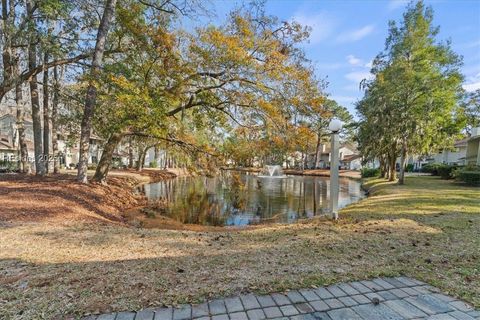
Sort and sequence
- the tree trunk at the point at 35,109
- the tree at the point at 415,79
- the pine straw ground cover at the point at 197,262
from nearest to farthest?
the pine straw ground cover at the point at 197,262, the tree trunk at the point at 35,109, the tree at the point at 415,79

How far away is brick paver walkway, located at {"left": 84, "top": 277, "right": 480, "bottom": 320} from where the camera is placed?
241cm

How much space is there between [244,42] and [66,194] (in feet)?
25.9

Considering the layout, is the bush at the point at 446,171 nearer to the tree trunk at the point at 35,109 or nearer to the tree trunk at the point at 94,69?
the tree trunk at the point at 94,69

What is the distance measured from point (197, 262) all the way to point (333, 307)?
73.0 inches

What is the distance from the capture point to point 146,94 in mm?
8852

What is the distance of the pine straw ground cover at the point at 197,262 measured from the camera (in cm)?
274

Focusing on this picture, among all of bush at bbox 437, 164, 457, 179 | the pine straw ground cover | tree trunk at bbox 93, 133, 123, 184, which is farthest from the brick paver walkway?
bush at bbox 437, 164, 457, 179

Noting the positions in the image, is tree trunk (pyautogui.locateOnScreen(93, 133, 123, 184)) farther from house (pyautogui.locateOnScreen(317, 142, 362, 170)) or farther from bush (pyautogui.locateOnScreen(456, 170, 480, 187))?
house (pyautogui.locateOnScreen(317, 142, 362, 170))

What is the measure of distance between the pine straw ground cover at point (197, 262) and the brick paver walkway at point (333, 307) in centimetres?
16

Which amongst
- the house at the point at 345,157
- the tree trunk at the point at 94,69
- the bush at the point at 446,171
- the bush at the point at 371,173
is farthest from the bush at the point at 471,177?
the house at the point at 345,157

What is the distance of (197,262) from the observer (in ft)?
12.0

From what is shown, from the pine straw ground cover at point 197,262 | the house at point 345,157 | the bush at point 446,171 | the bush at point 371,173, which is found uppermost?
the house at point 345,157

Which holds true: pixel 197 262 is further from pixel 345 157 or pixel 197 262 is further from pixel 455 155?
pixel 345 157

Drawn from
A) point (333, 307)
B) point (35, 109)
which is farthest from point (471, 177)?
point (35, 109)
